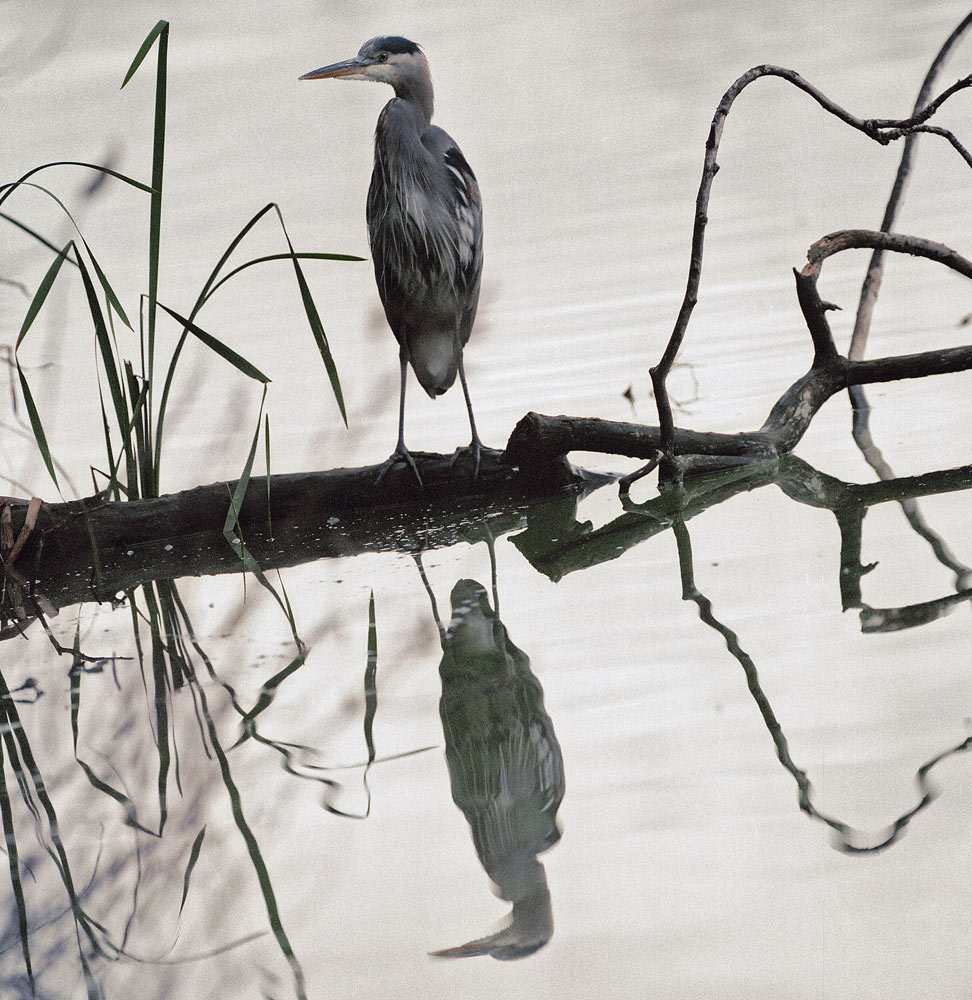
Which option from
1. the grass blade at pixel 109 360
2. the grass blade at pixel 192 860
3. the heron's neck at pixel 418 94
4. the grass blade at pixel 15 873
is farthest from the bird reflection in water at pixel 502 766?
the heron's neck at pixel 418 94

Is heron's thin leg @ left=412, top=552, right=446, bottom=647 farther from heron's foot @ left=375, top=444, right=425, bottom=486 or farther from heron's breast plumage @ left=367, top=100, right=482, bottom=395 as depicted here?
heron's breast plumage @ left=367, top=100, right=482, bottom=395

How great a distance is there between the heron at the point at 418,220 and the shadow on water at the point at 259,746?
515 mm

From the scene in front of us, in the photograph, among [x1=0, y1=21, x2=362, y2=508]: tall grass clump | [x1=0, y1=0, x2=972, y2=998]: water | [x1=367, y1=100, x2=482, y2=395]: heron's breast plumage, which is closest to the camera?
[x1=0, y1=0, x2=972, y2=998]: water

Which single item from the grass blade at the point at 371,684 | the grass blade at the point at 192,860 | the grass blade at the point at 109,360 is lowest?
the grass blade at the point at 371,684

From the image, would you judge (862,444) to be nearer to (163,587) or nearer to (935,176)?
(163,587)

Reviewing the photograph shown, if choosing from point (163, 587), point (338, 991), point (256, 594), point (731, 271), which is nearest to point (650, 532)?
point (256, 594)

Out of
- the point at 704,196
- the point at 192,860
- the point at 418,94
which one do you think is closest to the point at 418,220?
the point at 418,94

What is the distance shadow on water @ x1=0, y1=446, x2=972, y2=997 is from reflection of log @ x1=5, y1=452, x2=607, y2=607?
2 centimetres

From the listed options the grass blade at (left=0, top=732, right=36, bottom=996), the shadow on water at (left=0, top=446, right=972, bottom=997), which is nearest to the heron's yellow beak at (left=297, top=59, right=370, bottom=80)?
the shadow on water at (left=0, top=446, right=972, bottom=997)

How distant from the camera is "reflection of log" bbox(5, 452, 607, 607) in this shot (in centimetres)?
232

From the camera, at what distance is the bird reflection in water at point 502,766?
116cm

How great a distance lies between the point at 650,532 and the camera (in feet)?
7.30

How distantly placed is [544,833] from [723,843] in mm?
182

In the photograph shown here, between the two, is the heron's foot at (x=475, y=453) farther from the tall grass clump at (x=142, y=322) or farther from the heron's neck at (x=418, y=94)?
the heron's neck at (x=418, y=94)
